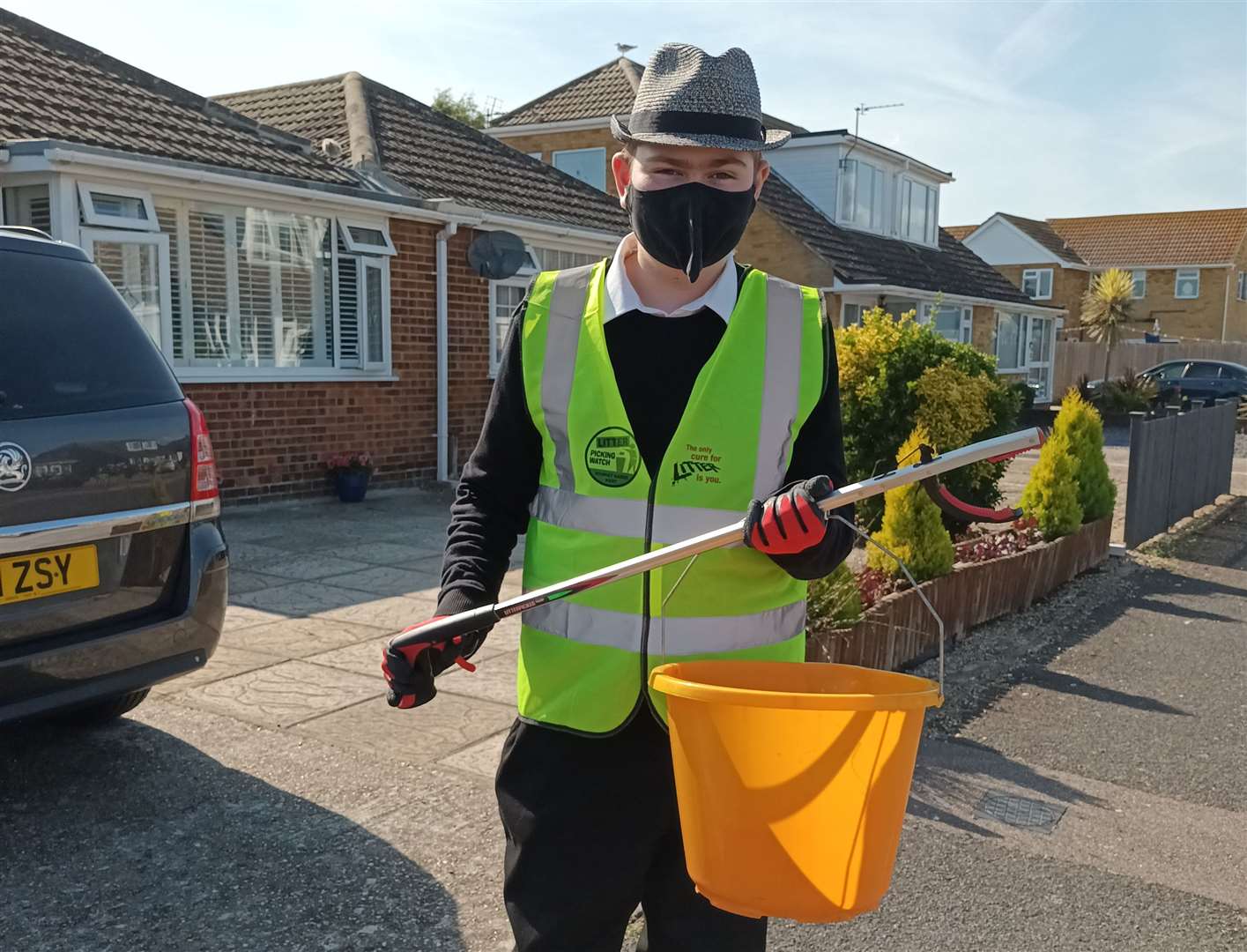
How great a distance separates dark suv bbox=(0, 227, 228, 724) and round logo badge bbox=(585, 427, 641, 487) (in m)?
2.13

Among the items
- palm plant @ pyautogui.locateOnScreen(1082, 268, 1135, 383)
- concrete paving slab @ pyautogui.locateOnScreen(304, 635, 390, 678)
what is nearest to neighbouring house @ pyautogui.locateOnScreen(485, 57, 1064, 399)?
palm plant @ pyautogui.locateOnScreen(1082, 268, 1135, 383)

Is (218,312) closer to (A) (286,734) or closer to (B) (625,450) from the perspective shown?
(A) (286,734)

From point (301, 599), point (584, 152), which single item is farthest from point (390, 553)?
point (584, 152)

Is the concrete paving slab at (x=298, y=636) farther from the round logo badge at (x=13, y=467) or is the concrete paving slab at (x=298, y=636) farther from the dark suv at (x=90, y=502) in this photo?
the round logo badge at (x=13, y=467)

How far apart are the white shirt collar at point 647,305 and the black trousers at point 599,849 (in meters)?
0.72

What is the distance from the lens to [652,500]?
1993 mm

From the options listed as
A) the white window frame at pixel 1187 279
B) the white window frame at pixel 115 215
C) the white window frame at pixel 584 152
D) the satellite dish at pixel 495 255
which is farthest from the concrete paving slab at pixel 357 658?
the white window frame at pixel 1187 279

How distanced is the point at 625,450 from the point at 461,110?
4934 cm

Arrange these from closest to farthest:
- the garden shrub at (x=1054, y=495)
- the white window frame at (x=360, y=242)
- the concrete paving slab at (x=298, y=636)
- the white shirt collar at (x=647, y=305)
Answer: the white shirt collar at (x=647, y=305) → the concrete paving slab at (x=298, y=636) → the garden shrub at (x=1054, y=495) → the white window frame at (x=360, y=242)

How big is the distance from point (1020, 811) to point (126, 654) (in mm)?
3031

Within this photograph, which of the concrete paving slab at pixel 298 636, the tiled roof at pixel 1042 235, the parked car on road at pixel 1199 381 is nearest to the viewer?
the concrete paving slab at pixel 298 636

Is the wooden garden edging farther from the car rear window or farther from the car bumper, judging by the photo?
the car rear window

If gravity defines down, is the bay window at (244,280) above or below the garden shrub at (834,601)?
above

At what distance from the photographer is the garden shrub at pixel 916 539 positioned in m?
6.06
